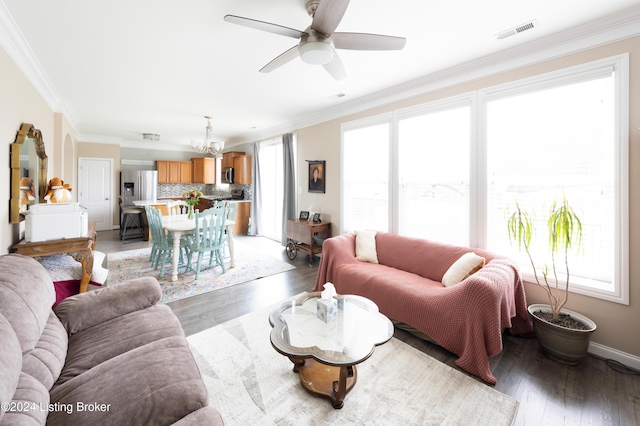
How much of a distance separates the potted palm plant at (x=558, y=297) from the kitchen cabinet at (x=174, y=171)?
868 cm

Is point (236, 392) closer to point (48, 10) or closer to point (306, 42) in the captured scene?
point (306, 42)

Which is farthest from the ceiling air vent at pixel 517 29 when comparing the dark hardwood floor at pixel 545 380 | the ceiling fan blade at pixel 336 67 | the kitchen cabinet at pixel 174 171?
the kitchen cabinet at pixel 174 171

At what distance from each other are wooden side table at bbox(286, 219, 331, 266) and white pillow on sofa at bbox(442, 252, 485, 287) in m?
2.29

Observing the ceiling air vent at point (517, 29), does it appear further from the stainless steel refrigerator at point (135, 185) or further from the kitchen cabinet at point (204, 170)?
the stainless steel refrigerator at point (135, 185)

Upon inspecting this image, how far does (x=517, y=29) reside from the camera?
85.0 inches

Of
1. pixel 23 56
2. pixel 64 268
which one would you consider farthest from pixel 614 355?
pixel 23 56

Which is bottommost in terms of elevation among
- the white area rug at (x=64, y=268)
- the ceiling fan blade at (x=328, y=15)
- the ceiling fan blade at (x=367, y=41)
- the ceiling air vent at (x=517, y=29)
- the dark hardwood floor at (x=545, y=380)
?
the dark hardwood floor at (x=545, y=380)

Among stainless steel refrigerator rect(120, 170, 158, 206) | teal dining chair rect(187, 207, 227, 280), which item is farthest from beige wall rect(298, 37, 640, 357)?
stainless steel refrigerator rect(120, 170, 158, 206)

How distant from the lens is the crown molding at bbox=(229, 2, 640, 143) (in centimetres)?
200

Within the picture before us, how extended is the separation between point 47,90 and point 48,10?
216cm

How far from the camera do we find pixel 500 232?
2664mm

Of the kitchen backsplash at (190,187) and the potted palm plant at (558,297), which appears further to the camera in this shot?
the kitchen backsplash at (190,187)

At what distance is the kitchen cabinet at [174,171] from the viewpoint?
800 cm

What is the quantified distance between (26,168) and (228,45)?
2.52 metres
